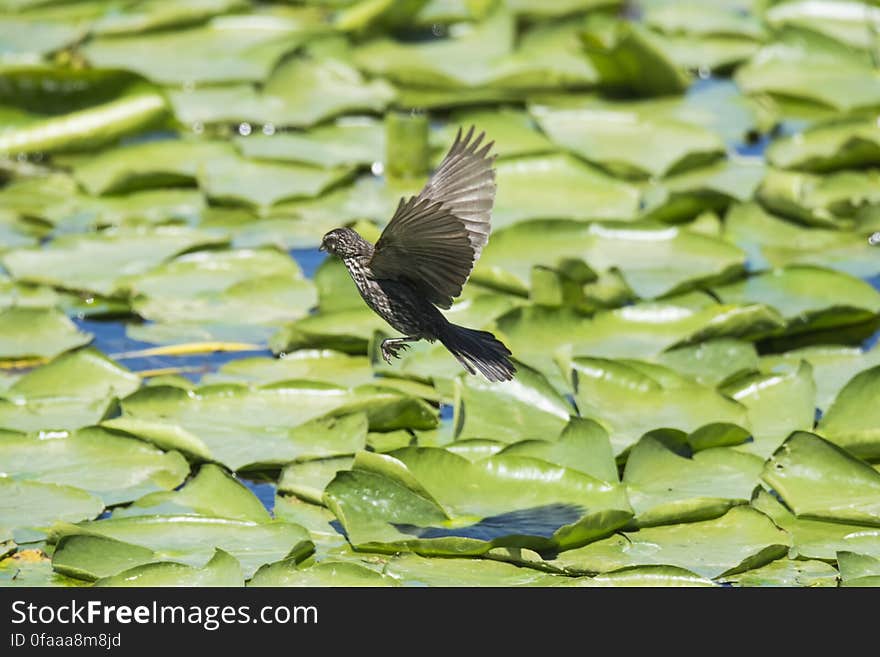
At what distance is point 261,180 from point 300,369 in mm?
1394

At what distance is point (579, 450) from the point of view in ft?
12.8

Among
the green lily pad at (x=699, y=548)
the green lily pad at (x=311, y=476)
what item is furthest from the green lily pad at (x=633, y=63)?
the green lily pad at (x=699, y=548)

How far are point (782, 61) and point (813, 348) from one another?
258cm

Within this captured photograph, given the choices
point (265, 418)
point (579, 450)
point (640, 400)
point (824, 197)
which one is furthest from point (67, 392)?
point (824, 197)

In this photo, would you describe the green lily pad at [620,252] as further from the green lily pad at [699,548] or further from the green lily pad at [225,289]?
the green lily pad at [699,548]

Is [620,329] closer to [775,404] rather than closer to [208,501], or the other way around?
[775,404]

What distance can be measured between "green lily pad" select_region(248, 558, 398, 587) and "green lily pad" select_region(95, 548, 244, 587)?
0.06m

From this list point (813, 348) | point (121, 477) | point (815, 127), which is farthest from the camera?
point (815, 127)

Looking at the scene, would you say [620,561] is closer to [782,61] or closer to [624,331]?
[624,331]

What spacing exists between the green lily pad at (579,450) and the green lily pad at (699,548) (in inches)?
9.1

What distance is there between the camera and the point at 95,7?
7.56 metres

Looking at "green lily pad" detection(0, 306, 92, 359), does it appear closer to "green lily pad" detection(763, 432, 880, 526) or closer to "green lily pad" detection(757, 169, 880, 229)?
"green lily pad" detection(763, 432, 880, 526)

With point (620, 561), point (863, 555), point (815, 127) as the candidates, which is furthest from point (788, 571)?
point (815, 127)

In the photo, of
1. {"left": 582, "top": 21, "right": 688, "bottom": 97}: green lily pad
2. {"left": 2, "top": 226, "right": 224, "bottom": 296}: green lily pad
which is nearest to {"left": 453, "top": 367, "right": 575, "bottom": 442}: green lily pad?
{"left": 2, "top": 226, "right": 224, "bottom": 296}: green lily pad
